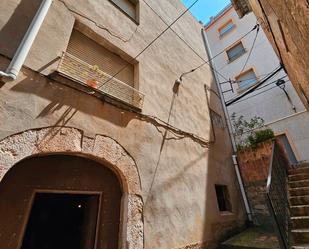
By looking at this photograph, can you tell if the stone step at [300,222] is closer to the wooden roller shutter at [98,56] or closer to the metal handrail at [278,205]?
the metal handrail at [278,205]

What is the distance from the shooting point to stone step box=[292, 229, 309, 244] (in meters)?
2.74

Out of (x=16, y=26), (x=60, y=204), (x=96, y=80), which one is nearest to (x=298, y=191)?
(x=96, y=80)

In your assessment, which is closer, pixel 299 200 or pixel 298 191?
pixel 299 200

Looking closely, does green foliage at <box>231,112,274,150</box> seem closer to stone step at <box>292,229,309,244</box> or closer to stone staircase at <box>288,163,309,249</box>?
stone staircase at <box>288,163,309,249</box>

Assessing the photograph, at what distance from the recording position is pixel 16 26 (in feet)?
7.50

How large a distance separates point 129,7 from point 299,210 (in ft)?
19.2

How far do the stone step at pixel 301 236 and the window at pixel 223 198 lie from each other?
2.10 m

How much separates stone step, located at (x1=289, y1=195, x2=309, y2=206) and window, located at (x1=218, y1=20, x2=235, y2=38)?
12240mm

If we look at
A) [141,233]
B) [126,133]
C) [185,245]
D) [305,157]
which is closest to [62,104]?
[126,133]

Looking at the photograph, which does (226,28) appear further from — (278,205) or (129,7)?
(278,205)

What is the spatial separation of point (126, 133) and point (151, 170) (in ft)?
2.63

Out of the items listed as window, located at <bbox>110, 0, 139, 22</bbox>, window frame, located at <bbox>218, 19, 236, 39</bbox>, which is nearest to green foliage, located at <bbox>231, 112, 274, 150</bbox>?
window, located at <bbox>110, 0, 139, 22</bbox>

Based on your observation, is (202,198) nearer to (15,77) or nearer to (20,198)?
(20,198)

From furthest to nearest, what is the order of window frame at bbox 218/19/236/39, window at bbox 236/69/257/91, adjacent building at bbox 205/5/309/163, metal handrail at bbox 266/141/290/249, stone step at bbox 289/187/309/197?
window frame at bbox 218/19/236/39
window at bbox 236/69/257/91
adjacent building at bbox 205/5/309/163
stone step at bbox 289/187/309/197
metal handrail at bbox 266/141/290/249
